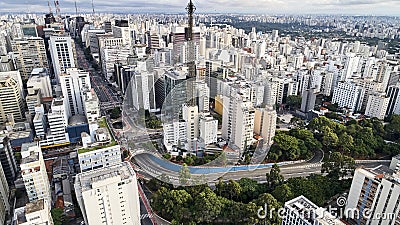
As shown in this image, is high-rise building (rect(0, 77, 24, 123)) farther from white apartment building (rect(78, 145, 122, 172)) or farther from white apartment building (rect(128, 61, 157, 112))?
white apartment building (rect(78, 145, 122, 172))

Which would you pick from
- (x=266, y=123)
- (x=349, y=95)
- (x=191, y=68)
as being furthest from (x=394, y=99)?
(x=191, y=68)

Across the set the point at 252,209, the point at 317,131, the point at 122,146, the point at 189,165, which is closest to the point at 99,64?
the point at 122,146

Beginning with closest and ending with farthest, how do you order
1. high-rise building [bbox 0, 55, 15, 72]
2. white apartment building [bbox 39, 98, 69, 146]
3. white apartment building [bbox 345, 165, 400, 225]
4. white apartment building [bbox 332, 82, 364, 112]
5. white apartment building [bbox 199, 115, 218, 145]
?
white apartment building [bbox 345, 165, 400, 225] → white apartment building [bbox 199, 115, 218, 145] → white apartment building [bbox 39, 98, 69, 146] → white apartment building [bbox 332, 82, 364, 112] → high-rise building [bbox 0, 55, 15, 72]

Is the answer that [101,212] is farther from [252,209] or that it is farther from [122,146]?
[122,146]

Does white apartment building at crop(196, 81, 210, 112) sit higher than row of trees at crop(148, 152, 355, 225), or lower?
higher

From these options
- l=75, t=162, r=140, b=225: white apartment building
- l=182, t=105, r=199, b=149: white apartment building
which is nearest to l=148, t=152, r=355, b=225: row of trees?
l=75, t=162, r=140, b=225: white apartment building

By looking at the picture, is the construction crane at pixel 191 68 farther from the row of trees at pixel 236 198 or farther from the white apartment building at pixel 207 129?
the row of trees at pixel 236 198

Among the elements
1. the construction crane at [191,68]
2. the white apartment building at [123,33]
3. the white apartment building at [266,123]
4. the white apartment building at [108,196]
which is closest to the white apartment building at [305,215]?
the white apartment building at [108,196]
